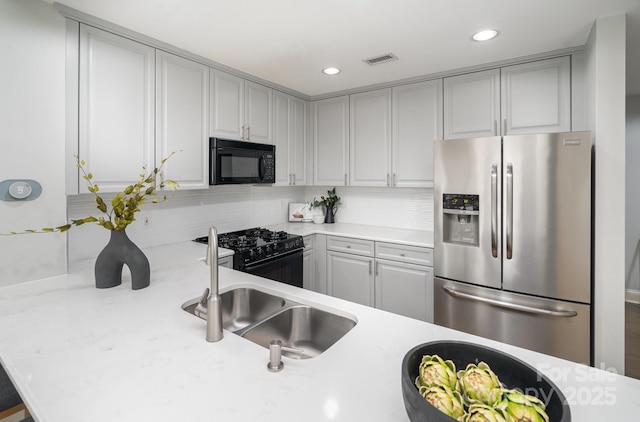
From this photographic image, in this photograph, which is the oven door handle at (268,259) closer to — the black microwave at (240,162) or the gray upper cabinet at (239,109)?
the black microwave at (240,162)

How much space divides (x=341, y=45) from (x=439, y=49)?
710mm

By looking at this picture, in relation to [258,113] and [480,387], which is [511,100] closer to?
[258,113]

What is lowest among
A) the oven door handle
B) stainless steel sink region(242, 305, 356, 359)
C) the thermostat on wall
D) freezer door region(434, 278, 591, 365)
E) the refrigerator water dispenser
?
freezer door region(434, 278, 591, 365)

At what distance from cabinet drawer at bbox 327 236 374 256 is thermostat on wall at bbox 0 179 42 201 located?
2197 millimetres

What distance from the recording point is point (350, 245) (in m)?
3.03

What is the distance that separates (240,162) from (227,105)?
0.47 metres

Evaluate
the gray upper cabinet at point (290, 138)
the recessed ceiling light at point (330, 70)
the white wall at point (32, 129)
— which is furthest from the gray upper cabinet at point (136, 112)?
the recessed ceiling light at point (330, 70)

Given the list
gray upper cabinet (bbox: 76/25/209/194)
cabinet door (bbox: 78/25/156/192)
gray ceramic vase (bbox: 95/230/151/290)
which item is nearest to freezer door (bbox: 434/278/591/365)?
gray ceramic vase (bbox: 95/230/151/290)

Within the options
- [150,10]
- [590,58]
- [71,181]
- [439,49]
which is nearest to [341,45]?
[439,49]

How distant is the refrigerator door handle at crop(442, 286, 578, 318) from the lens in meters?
1.96

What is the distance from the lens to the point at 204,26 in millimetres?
1957

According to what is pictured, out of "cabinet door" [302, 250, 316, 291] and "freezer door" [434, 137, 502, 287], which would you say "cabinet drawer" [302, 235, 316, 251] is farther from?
"freezer door" [434, 137, 502, 287]

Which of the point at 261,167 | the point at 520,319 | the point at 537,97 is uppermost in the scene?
the point at 537,97

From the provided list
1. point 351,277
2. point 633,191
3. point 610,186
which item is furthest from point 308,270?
point 633,191
